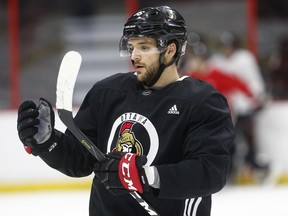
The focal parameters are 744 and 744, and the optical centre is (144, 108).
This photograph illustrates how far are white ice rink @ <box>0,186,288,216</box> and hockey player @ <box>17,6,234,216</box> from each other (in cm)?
207

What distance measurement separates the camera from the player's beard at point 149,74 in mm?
2113

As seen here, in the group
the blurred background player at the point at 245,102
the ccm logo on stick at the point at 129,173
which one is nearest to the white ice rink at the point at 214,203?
the blurred background player at the point at 245,102

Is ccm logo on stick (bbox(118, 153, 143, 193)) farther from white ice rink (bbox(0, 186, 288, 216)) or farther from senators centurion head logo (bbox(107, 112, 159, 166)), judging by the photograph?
white ice rink (bbox(0, 186, 288, 216))

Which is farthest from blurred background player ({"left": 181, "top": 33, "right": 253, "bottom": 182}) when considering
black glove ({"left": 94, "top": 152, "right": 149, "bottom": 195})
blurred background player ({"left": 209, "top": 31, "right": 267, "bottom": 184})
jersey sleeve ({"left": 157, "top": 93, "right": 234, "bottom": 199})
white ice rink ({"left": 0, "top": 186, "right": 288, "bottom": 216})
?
black glove ({"left": 94, "top": 152, "right": 149, "bottom": 195})

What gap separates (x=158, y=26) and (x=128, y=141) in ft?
1.10

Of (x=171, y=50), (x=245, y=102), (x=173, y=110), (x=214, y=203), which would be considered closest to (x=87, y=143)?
(x=173, y=110)

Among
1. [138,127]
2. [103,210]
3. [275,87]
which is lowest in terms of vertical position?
[103,210]

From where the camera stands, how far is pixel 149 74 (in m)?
2.12

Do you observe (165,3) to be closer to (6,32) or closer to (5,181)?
(6,32)

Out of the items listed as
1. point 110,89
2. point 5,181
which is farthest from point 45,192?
point 110,89

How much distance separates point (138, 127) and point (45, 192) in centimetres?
341

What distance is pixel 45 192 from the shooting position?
539 cm

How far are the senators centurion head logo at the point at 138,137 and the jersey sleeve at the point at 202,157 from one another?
94 millimetres

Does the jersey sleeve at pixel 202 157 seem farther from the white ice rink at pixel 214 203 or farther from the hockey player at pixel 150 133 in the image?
the white ice rink at pixel 214 203
